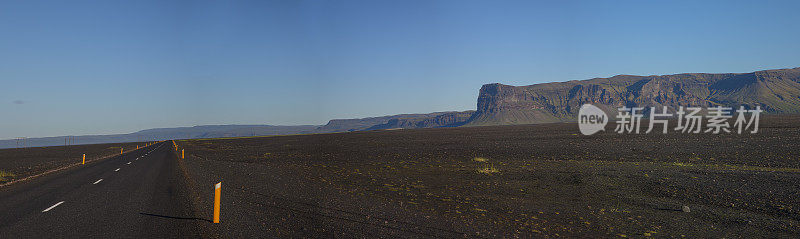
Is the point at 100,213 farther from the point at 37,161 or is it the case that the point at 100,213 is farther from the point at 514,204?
the point at 37,161

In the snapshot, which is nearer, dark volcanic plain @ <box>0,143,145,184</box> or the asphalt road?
the asphalt road

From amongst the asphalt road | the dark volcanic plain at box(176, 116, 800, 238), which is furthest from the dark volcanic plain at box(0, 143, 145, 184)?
the dark volcanic plain at box(176, 116, 800, 238)

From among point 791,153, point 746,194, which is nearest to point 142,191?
point 746,194

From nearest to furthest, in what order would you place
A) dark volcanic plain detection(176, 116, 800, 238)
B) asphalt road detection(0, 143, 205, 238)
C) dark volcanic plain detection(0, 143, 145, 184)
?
asphalt road detection(0, 143, 205, 238), dark volcanic plain detection(176, 116, 800, 238), dark volcanic plain detection(0, 143, 145, 184)

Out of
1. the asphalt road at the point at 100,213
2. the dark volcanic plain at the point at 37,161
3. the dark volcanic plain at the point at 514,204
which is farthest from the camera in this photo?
the dark volcanic plain at the point at 37,161

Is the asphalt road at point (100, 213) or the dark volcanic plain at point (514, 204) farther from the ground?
the dark volcanic plain at point (514, 204)

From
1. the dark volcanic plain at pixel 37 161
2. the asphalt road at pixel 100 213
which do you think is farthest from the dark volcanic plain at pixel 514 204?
the dark volcanic plain at pixel 37 161

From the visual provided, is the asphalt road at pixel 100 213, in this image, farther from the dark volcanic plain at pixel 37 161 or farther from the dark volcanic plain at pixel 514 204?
the dark volcanic plain at pixel 37 161

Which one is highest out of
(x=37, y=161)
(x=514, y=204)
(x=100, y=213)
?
(x=514, y=204)

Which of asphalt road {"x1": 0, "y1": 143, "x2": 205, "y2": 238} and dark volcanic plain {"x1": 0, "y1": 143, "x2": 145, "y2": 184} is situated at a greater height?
asphalt road {"x1": 0, "y1": 143, "x2": 205, "y2": 238}

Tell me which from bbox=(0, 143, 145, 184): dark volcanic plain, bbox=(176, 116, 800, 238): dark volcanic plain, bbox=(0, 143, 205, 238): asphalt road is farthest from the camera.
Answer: bbox=(0, 143, 145, 184): dark volcanic plain

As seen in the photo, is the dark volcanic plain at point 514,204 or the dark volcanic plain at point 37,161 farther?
the dark volcanic plain at point 37,161

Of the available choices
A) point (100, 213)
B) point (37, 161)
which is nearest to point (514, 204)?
point (100, 213)

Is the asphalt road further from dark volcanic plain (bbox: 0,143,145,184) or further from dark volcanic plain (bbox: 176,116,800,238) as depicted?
dark volcanic plain (bbox: 0,143,145,184)
